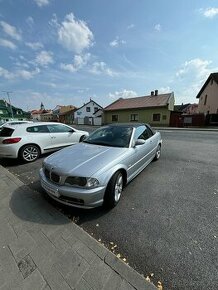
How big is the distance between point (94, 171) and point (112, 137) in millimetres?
1658

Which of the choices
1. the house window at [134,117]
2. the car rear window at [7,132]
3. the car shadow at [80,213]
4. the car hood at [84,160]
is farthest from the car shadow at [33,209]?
the house window at [134,117]

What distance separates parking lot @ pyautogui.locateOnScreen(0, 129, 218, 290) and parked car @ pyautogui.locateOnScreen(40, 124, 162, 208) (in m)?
0.34

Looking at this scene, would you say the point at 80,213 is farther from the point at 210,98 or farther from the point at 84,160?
the point at 210,98

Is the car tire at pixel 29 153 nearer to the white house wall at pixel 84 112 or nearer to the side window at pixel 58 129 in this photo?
the side window at pixel 58 129

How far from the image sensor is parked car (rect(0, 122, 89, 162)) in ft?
19.7

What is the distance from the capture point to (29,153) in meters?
6.36

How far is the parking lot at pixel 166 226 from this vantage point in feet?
6.40

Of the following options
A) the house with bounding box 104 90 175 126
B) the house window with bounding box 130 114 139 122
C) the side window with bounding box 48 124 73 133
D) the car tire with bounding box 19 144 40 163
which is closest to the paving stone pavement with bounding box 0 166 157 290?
the car tire with bounding box 19 144 40 163

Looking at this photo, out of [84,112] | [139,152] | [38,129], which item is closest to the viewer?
[139,152]

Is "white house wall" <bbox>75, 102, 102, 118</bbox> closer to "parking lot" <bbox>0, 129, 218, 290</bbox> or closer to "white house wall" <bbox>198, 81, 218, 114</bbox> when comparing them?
"white house wall" <bbox>198, 81, 218, 114</bbox>

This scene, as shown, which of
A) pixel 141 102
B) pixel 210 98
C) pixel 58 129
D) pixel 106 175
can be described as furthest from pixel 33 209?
pixel 210 98

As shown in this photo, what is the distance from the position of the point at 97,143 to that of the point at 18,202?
2099 mm

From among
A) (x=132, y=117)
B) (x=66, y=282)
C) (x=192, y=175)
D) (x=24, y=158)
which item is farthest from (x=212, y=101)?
(x=66, y=282)

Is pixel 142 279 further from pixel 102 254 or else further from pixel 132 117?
pixel 132 117
